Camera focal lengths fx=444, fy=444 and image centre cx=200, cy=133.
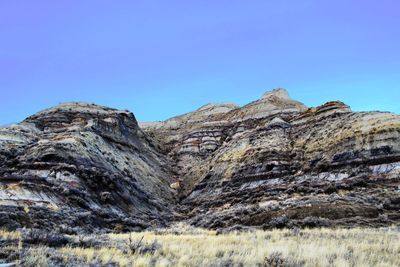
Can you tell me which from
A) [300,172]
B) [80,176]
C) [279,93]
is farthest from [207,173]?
[279,93]

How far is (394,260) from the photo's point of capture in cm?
1168

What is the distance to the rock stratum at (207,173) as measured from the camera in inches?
982

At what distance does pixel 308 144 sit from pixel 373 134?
773cm

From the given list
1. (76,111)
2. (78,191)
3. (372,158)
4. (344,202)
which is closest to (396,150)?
(372,158)

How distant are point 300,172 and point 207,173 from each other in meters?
11.6

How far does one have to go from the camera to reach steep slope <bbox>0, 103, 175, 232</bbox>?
24.4 m

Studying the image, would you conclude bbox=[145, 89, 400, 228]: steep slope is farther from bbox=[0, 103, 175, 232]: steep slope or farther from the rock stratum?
bbox=[0, 103, 175, 232]: steep slope

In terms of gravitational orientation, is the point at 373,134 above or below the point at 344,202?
above

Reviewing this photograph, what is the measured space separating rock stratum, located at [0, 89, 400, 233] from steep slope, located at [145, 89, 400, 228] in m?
0.11

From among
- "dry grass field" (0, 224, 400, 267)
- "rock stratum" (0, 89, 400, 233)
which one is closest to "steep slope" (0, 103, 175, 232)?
"rock stratum" (0, 89, 400, 233)

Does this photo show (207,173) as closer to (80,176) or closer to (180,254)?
(80,176)

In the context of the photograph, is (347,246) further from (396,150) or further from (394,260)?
(396,150)

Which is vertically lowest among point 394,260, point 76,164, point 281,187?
point 394,260

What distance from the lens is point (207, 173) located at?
147 feet
